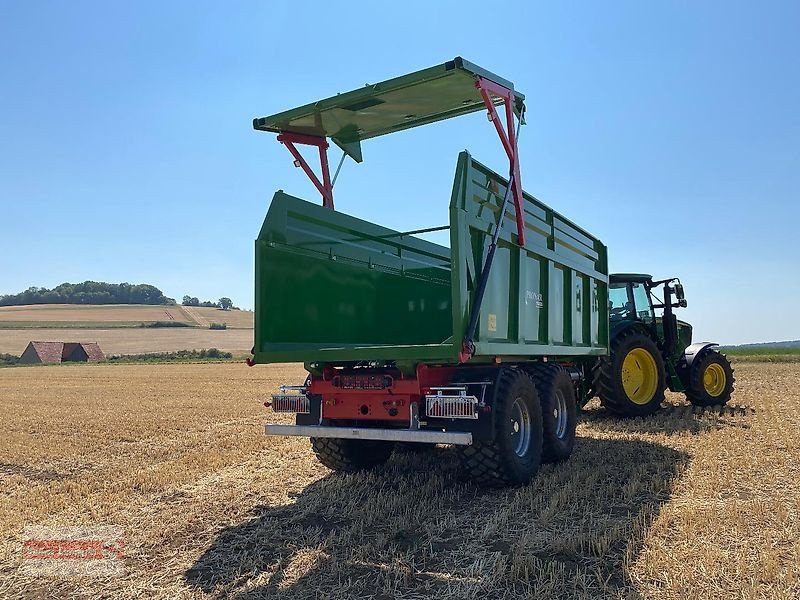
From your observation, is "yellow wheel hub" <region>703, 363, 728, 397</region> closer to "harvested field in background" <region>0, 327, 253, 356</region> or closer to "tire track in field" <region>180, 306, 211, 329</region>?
"harvested field in background" <region>0, 327, 253, 356</region>

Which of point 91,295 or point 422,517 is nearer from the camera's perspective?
point 422,517

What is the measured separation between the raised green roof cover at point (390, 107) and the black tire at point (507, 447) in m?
2.45

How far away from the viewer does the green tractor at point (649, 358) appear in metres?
9.43

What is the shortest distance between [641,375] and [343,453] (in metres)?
5.85

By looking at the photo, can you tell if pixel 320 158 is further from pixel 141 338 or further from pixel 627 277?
pixel 141 338

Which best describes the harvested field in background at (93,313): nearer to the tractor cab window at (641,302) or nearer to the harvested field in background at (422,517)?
the tractor cab window at (641,302)

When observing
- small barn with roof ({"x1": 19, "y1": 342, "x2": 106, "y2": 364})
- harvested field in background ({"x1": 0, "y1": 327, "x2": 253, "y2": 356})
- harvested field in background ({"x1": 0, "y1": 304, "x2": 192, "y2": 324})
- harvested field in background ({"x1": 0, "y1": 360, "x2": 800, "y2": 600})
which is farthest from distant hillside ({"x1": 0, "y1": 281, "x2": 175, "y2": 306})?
harvested field in background ({"x1": 0, "y1": 360, "x2": 800, "y2": 600})

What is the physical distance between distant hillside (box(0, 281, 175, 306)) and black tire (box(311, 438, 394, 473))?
90694mm

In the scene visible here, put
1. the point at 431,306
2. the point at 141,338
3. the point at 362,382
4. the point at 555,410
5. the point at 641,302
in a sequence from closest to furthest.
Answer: the point at 362,382 → the point at 555,410 → the point at 431,306 → the point at 641,302 → the point at 141,338

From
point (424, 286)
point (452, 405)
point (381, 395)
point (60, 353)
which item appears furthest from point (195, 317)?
point (452, 405)

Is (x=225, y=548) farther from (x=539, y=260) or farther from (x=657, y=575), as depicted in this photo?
(x=539, y=260)

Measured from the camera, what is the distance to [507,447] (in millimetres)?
5340

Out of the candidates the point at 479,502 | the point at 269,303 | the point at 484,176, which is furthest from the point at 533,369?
the point at 269,303

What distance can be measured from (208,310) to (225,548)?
84.8 m
